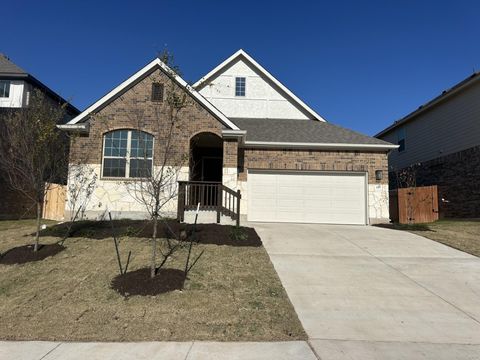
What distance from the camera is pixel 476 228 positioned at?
13625 millimetres

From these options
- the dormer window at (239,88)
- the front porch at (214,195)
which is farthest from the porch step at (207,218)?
the dormer window at (239,88)

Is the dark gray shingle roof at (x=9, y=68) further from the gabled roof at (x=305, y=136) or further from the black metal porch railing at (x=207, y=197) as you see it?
the black metal porch railing at (x=207, y=197)

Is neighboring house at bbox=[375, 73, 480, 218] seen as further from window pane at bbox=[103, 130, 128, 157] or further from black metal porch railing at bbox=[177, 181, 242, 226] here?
window pane at bbox=[103, 130, 128, 157]

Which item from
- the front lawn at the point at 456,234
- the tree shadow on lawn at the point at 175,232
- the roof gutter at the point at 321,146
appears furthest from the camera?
the roof gutter at the point at 321,146

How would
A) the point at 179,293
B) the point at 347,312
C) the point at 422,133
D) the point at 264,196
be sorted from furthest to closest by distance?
the point at 422,133 < the point at 264,196 < the point at 179,293 < the point at 347,312

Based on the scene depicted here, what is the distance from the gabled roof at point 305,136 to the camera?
53.6ft

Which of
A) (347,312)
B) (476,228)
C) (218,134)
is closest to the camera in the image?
(347,312)

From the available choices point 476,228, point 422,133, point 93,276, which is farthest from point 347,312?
point 422,133

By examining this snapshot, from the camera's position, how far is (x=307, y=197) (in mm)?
16406

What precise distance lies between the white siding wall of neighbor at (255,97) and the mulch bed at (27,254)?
524 inches

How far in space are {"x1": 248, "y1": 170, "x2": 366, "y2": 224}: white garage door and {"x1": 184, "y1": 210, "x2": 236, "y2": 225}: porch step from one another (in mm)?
2545

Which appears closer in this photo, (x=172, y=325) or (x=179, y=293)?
(x=172, y=325)

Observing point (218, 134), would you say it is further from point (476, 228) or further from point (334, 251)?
point (476, 228)

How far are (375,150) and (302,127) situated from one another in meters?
3.87
